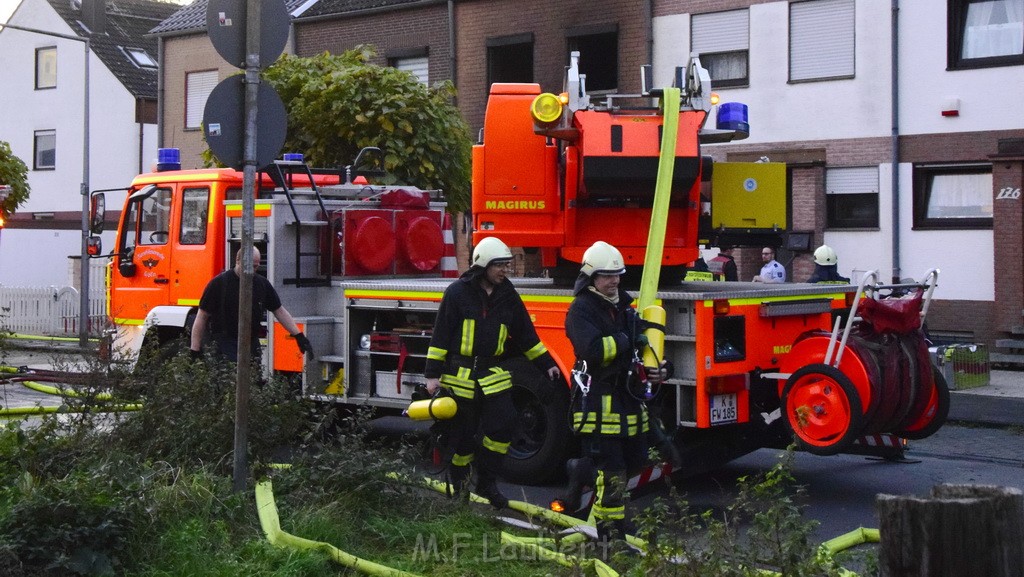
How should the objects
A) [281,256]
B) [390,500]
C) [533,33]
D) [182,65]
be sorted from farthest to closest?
1. [182,65]
2. [533,33]
3. [281,256]
4. [390,500]

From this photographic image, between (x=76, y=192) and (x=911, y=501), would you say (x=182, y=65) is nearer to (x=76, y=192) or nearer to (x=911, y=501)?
(x=76, y=192)

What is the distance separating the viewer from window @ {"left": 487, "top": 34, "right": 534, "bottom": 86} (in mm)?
24609

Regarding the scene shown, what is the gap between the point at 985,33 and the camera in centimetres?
1928

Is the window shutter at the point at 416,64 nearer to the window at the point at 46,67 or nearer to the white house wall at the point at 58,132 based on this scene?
the white house wall at the point at 58,132

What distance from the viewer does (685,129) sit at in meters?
8.75

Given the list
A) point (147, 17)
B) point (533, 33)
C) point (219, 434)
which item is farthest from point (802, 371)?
point (147, 17)

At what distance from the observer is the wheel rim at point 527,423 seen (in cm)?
880

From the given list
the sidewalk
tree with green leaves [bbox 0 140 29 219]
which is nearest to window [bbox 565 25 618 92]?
the sidewalk

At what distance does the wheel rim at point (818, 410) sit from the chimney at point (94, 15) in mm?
34577

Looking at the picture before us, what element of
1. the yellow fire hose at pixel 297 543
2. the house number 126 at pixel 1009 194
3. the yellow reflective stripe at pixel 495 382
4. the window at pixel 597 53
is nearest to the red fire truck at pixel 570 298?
the yellow reflective stripe at pixel 495 382

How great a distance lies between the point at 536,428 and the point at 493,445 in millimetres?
1063

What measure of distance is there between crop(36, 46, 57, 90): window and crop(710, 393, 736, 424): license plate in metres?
34.6

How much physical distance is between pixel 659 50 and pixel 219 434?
16432mm

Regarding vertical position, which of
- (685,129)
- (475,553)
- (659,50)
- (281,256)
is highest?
(659,50)
